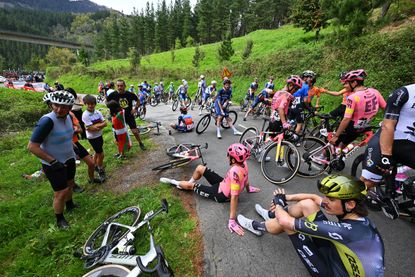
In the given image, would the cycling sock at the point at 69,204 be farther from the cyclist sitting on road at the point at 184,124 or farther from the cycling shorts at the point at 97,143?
the cyclist sitting on road at the point at 184,124

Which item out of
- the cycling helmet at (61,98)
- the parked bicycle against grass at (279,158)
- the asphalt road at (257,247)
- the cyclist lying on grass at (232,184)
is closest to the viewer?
the asphalt road at (257,247)

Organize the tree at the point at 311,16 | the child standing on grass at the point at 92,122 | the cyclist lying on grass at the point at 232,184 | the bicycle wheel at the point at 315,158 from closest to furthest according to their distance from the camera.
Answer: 1. the cyclist lying on grass at the point at 232,184
2. the bicycle wheel at the point at 315,158
3. the child standing on grass at the point at 92,122
4. the tree at the point at 311,16

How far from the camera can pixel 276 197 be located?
10.7 feet

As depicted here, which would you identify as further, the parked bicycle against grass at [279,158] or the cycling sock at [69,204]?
the parked bicycle against grass at [279,158]

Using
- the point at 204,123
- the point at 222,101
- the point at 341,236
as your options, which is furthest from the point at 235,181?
the point at 204,123

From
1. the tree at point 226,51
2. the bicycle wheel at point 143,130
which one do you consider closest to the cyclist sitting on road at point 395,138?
the bicycle wheel at point 143,130

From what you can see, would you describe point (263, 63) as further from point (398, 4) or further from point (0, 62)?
point (0, 62)

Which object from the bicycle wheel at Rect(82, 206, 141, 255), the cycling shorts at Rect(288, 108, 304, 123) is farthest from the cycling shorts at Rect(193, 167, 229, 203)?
the cycling shorts at Rect(288, 108, 304, 123)

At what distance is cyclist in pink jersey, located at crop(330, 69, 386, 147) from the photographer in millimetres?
4477

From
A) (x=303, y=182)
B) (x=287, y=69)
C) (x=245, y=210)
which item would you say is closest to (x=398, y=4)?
(x=287, y=69)

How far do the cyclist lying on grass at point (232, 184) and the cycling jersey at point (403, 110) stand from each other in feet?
7.17

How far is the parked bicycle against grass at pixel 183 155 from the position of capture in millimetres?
6043

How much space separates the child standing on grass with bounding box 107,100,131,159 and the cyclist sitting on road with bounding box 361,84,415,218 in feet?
20.1

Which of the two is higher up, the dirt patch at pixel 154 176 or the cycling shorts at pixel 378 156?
the cycling shorts at pixel 378 156
